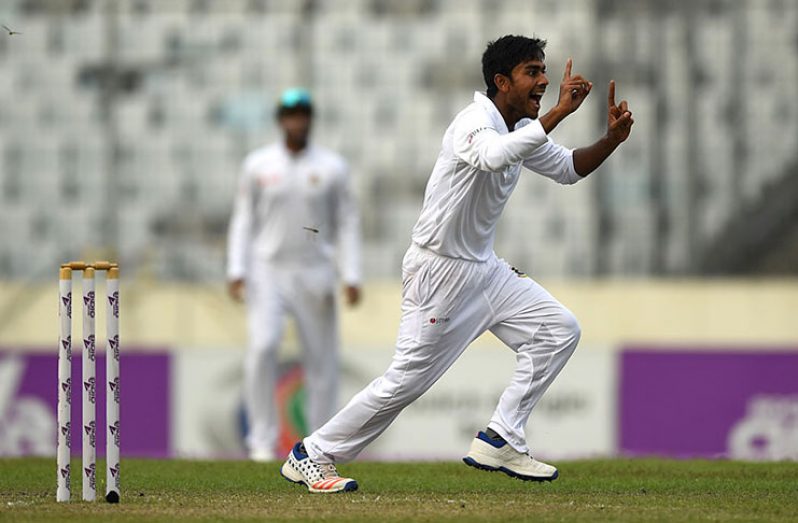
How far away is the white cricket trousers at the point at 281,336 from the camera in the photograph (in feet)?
35.2

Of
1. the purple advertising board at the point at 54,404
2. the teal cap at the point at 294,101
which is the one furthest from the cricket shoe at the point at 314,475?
the purple advertising board at the point at 54,404

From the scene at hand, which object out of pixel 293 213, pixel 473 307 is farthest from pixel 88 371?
pixel 293 213

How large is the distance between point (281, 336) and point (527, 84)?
13.5 ft

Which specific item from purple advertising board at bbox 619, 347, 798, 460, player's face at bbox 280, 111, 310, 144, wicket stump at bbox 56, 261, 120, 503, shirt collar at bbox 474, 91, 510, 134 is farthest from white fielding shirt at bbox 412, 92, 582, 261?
purple advertising board at bbox 619, 347, 798, 460

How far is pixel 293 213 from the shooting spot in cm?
1081

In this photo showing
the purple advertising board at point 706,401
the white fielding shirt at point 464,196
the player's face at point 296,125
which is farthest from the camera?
the purple advertising board at point 706,401

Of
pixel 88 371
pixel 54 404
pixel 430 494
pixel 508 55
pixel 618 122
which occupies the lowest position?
pixel 54 404

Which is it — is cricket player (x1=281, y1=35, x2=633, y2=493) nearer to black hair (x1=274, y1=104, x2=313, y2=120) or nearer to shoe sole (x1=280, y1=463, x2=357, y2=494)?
shoe sole (x1=280, y1=463, x2=357, y2=494)

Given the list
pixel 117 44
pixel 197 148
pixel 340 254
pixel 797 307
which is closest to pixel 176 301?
pixel 197 148

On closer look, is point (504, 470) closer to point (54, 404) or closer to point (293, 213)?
point (293, 213)

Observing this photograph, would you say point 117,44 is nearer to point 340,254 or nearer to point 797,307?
point 340,254

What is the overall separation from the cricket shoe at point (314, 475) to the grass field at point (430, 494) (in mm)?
53

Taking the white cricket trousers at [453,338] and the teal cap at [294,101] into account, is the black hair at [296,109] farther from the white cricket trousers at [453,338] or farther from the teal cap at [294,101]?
the white cricket trousers at [453,338]

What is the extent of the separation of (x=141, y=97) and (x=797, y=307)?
6.30 meters
